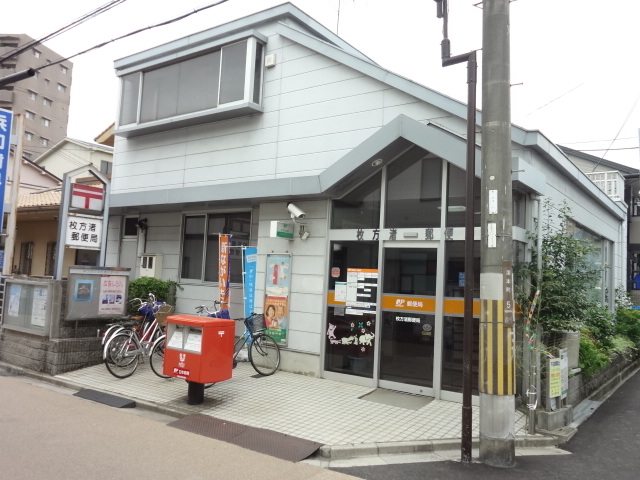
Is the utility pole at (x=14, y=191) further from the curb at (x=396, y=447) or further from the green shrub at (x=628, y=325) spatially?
the green shrub at (x=628, y=325)

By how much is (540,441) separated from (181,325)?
5.25m

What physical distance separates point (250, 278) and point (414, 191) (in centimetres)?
407

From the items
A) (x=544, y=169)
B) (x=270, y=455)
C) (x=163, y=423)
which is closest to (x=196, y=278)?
(x=163, y=423)

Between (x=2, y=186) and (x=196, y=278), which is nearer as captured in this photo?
(x=2, y=186)

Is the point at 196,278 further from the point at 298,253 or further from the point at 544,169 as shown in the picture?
the point at 544,169

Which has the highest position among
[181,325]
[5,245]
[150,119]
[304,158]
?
[150,119]

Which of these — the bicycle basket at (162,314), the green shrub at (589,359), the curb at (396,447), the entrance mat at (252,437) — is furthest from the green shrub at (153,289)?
the green shrub at (589,359)

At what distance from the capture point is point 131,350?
9.04 m

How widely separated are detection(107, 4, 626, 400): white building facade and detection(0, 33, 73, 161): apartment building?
44.8m

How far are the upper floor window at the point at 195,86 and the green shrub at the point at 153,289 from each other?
386 cm

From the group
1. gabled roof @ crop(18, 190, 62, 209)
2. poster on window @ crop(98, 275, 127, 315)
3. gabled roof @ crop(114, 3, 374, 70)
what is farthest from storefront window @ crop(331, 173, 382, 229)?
gabled roof @ crop(18, 190, 62, 209)

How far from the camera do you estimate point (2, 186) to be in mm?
11258

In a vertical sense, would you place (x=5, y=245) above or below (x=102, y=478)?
above

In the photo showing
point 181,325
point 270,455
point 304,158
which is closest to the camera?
point 270,455
